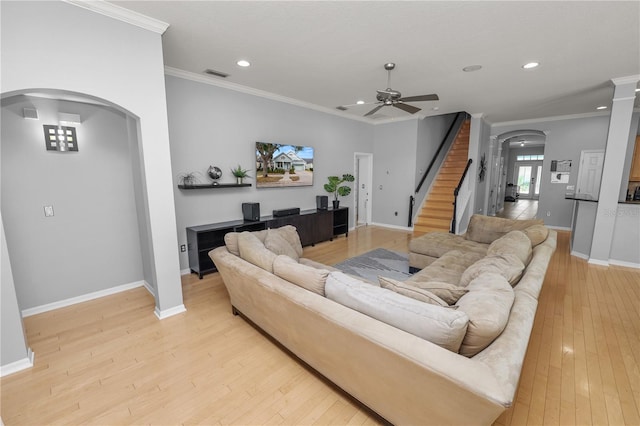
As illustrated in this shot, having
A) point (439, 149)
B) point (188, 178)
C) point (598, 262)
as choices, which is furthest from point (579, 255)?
point (188, 178)

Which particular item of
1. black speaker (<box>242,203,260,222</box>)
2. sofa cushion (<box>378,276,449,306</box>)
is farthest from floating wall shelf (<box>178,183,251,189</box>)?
sofa cushion (<box>378,276,449,306</box>)

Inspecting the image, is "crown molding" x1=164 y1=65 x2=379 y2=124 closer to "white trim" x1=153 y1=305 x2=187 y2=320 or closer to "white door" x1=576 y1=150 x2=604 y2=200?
"white trim" x1=153 y1=305 x2=187 y2=320

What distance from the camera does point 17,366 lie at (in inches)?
87.9

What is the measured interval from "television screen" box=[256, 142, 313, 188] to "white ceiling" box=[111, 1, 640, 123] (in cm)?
109

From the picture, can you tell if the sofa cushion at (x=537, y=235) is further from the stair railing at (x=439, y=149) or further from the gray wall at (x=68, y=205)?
the gray wall at (x=68, y=205)

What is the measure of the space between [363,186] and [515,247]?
5.26 meters

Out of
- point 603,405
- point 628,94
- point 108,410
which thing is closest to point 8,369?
point 108,410

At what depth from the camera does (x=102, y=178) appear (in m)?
3.41

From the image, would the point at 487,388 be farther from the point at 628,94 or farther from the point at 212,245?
the point at 628,94

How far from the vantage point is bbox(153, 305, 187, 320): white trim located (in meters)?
3.01

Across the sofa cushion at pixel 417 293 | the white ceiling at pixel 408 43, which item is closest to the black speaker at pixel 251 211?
the white ceiling at pixel 408 43

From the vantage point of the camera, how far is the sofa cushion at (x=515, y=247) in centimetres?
267

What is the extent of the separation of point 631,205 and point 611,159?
83 centimetres

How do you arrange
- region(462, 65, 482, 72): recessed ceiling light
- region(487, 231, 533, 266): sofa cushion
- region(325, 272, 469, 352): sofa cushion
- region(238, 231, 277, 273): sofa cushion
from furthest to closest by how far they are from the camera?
region(462, 65, 482, 72): recessed ceiling light, region(487, 231, 533, 266): sofa cushion, region(238, 231, 277, 273): sofa cushion, region(325, 272, 469, 352): sofa cushion
